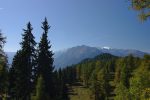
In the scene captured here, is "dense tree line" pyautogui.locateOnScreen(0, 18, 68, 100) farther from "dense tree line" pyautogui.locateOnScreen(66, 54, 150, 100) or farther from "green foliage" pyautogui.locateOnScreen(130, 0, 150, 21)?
"green foliage" pyautogui.locateOnScreen(130, 0, 150, 21)

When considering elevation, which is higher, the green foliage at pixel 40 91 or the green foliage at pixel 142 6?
the green foliage at pixel 142 6

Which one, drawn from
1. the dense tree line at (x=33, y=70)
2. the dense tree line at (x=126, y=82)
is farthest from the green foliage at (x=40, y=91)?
the dense tree line at (x=126, y=82)

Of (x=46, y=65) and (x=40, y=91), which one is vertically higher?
(x=46, y=65)

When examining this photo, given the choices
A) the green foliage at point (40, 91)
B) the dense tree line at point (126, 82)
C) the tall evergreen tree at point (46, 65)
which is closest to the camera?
the dense tree line at point (126, 82)

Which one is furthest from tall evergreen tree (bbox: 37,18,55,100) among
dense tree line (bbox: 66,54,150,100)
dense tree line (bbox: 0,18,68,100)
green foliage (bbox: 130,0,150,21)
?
green foliage (bbox: 130,0,150,21)

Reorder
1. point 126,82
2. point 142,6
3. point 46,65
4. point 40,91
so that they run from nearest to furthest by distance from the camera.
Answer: point 142,6 < point 40,91 < point 46,65 < point 126,82

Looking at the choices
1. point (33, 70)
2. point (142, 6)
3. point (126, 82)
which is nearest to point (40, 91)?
point (33, 70)

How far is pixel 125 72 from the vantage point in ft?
321

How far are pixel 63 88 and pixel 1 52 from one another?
51.1 meters

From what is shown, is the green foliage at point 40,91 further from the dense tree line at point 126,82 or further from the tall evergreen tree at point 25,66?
the dense tree line at point 126,82

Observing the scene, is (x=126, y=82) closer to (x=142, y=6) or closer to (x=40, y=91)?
(x=40, y=91)

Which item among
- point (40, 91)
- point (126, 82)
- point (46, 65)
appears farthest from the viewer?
point (126, 82)

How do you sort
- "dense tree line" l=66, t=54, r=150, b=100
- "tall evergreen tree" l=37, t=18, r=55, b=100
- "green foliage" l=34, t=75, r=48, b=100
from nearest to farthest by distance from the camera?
"dense tree line" l=66, t=54, r=150, b=100
"green foliage" l=34, t=75, r=48, b=100
"tall evergreen tree" l=37, t=18, r=55, b=100

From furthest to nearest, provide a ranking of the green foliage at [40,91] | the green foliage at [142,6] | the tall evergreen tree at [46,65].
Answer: the tall evergreen tree at [46,65] < the green foliage at [40,91] < the green foliage at [142,6]
